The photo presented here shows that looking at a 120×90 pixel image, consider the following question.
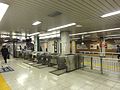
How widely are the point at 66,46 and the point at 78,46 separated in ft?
38.7

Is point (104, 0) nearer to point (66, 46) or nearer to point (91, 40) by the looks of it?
point (66, 46)

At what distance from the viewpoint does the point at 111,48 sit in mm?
16016

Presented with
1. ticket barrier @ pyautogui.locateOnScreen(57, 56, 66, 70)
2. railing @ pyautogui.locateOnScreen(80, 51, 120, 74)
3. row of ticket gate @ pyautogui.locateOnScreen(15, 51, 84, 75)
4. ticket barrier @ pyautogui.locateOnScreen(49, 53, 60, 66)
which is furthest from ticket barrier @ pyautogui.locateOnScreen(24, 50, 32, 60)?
railing @ pyautogui.locateOnScreen(80, 51, 120, 74)

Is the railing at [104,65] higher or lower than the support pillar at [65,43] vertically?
lower

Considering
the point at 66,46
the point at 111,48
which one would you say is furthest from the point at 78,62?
the point at 111,48

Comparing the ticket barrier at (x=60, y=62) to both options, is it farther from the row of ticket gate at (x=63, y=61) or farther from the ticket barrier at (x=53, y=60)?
the ticket barrier at (x=53, y=60)

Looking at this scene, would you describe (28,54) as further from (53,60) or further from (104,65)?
(104,65)

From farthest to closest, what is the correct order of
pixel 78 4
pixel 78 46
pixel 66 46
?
pixel 78 46
pixel 66 46
pixel 78 4

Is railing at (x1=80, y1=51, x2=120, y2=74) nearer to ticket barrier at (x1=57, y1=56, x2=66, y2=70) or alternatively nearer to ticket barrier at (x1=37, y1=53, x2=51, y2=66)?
ticket barrier at (x1=57, y1=56, x2=66, y2=70)

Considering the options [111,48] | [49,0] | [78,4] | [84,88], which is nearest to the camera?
[49,0]

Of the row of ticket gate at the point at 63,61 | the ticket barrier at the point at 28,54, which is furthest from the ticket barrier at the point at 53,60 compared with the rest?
the ticket barrier at the point at 28,54

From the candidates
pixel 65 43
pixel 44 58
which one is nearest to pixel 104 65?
pixel 65 43

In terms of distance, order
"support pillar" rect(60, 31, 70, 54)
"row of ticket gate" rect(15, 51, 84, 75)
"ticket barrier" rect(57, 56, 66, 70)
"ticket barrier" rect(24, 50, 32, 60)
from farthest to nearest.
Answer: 1. "ticket barrier" rect(24, 50, 32, 60)
2. "support pillar" rect(60, 31, 70, 54)
3. "ticket barrier" rect(57, 56, 66, 70)
4. "row of ticket gate" rect(15, 51, 84, 75)

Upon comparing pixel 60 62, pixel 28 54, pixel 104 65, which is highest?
pixel 28 54
